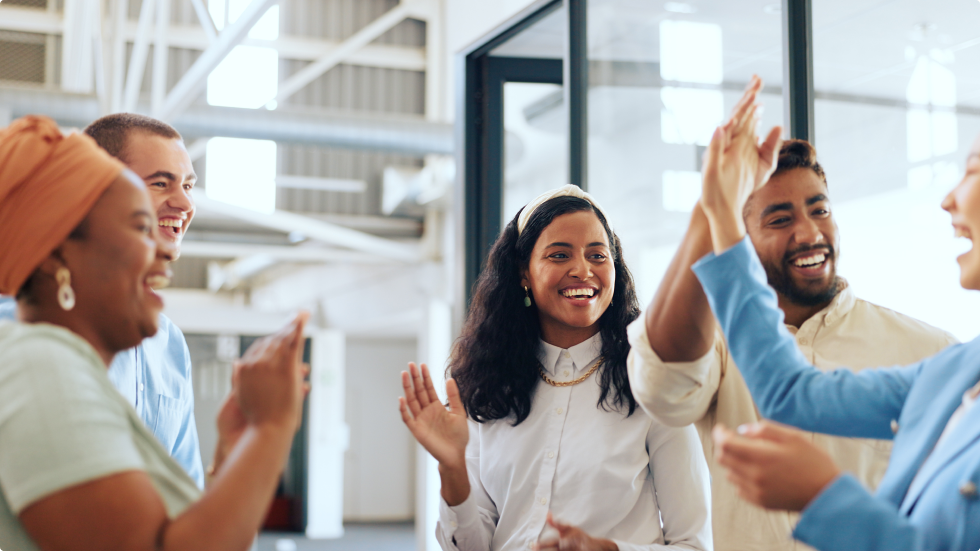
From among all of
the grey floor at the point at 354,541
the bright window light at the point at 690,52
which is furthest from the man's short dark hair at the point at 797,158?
the grey floor at the point at 354,541

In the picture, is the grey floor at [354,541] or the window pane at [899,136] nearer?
the window pane at [899,136]

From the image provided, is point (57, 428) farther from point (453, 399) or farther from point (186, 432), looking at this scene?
point (186, 432)

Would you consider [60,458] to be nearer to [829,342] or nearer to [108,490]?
[108,490]

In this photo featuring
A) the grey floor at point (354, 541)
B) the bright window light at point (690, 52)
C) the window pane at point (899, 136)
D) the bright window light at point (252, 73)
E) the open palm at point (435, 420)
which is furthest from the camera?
the grey floor at point (354, 541)

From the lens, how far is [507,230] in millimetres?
2275

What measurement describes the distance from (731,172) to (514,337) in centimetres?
90

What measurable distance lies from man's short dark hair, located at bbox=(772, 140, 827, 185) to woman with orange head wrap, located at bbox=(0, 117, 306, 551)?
1.14 m

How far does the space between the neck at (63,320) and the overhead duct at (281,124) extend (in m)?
5.53

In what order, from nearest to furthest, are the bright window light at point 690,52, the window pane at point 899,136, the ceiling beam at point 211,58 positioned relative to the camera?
the window pane at point 899,136 < the bright window light at point 690,52 < the ceiling beam at point 211,58

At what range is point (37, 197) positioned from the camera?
3.59ft

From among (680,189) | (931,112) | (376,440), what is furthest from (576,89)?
(376,440)

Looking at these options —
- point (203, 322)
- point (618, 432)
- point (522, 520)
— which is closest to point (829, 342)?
point (618, 432)

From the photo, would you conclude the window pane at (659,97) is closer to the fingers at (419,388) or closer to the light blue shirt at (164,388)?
the fingers at (419,388)

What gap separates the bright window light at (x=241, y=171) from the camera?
10.1 m
